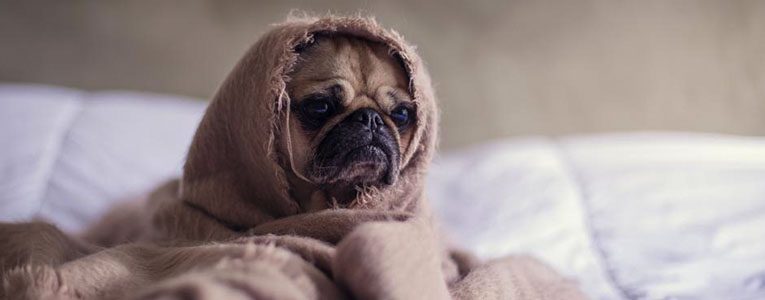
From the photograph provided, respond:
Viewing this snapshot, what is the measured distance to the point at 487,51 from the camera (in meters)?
2.21

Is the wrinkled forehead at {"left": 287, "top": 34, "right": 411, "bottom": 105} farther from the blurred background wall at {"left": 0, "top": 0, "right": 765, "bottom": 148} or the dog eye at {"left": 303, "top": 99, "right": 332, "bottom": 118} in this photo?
the blurred background wall at {"left": 0, "top": 0, "right": 765, "bottom": 148}

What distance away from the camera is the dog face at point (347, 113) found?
97cm

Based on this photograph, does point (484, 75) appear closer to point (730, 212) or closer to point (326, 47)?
point (730, 212)

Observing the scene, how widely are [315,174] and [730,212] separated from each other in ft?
2.62

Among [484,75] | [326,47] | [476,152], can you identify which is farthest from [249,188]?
[484,75]

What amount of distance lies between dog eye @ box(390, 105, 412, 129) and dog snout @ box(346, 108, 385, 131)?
0.15 feet

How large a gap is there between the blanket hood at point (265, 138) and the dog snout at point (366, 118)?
7 centimetres

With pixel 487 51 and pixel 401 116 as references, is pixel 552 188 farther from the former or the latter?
pixel 487 51

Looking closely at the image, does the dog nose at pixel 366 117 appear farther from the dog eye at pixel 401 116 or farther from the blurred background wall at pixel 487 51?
the blurred background wall at pixel 487 51

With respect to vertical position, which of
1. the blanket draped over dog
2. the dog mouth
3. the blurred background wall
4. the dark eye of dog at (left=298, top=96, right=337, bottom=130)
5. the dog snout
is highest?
the blurred background wall

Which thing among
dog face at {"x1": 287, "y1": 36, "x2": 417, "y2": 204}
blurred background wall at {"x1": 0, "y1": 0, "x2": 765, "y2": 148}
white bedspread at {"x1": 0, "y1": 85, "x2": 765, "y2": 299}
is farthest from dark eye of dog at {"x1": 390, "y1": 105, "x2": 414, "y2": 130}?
blurred background wall at {"x1": 0, "y1": 0, "x2": 765, "y2": 148}

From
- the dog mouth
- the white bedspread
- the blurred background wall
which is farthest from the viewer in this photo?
the blurred background wall

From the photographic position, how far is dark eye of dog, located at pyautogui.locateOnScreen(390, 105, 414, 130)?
104 cm

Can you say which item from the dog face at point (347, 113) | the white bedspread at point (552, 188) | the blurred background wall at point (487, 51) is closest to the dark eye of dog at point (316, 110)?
the dog face at point (347, 113)
